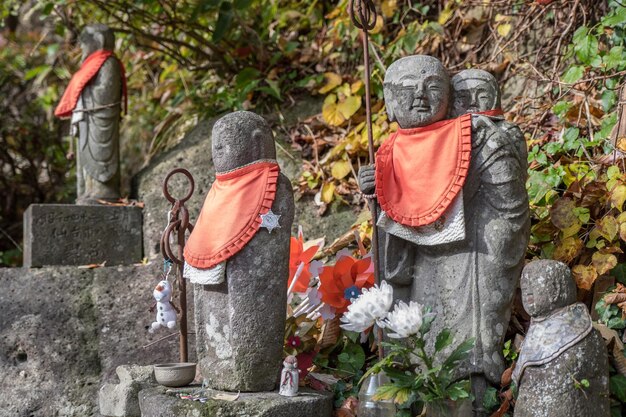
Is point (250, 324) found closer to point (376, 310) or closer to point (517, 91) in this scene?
point (376, 310)

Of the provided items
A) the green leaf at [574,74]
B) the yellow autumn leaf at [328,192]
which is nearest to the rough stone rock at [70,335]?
the yellow autumn leaf at [328,192]

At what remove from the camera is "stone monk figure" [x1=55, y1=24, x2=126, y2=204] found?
20.4 feet

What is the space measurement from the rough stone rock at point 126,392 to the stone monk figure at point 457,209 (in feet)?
4.43

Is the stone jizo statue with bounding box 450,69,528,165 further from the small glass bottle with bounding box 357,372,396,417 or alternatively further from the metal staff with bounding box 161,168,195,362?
the metal staff with bounding box 161,168,195,362

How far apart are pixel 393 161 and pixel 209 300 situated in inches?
41.9

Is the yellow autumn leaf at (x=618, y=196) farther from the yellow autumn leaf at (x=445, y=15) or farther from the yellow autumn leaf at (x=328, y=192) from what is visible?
the yellow autumn leaf at (x=445, y=15)

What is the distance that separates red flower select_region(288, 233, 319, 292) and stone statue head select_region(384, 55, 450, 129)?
3.17 feet

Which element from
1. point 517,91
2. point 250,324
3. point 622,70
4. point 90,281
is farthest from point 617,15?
point 90,281

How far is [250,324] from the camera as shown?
367cm

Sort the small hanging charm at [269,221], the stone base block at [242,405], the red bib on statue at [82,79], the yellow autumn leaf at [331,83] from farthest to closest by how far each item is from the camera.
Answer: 1. the yellow autumn leaf at [331,83]
2. the red bib on statue at [82,79]
3. the small hanging charm at [269,221]
4. the stone base block at [242,405]

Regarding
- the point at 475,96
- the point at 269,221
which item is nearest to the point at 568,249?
the point at 475,96

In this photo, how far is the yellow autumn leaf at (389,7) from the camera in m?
6.82

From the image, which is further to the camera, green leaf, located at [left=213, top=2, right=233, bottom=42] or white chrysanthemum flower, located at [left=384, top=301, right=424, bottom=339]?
green leaf, located at [left=213, top=2, right=233, bottom=42]

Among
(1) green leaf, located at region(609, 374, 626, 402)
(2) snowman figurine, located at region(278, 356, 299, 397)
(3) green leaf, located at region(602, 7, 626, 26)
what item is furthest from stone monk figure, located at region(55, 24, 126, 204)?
(1) green leaf, located at region(609, 374, 626, 402)
